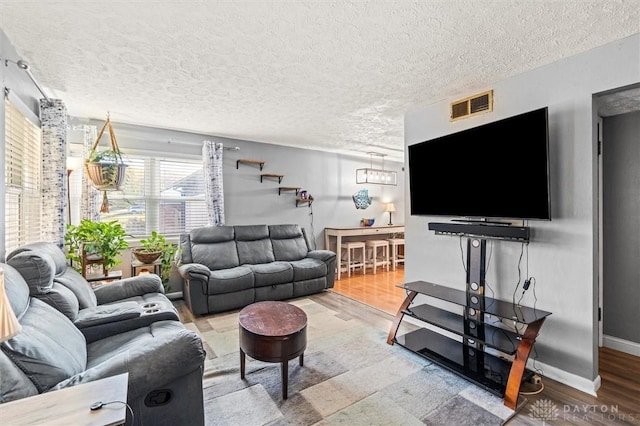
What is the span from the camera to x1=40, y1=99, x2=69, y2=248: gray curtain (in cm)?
275

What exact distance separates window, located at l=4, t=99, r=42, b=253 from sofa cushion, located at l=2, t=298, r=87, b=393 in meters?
0.85

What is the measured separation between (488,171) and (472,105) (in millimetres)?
800

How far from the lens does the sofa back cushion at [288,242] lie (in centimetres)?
478

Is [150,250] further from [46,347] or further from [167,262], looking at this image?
[46,347]

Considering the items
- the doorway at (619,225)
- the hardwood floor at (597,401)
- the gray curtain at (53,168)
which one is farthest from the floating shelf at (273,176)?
the hardwood floor at (597,401)

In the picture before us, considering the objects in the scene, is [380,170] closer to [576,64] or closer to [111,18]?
[576,64]

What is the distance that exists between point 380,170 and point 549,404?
15.8 feet

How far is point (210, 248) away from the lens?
167 inches

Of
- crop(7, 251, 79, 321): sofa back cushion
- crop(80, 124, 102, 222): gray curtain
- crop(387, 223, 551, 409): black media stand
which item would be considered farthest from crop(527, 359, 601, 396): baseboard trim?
crop(80, 124, 102, 222): gray curtain

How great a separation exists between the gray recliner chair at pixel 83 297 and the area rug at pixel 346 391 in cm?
68

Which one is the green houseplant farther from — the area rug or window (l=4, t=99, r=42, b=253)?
the area rug

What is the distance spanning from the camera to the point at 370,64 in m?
2.29

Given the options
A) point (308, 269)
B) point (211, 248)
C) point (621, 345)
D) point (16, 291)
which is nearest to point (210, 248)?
point (211, 248)

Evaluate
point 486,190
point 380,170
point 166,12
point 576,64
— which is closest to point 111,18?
point 166,12
